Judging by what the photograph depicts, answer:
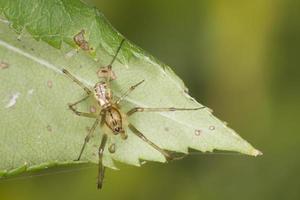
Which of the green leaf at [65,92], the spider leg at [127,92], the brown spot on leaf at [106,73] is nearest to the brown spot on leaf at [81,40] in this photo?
the green leaf at [65,92]

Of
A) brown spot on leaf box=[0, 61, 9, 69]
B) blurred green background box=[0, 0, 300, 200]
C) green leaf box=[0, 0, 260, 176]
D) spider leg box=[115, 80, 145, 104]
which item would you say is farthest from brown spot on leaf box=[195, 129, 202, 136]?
blurred green background box=[0, 0, 300, 200]

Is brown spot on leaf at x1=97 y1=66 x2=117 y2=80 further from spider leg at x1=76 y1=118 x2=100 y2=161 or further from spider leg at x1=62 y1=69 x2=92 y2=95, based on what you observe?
spider leg at x1=76 y1=118 x2=100 y2=161

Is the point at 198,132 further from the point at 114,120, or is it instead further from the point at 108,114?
the point at 108,114

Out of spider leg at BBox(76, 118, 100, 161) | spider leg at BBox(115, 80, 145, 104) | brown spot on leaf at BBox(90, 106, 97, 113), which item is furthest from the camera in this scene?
brown spot on leaf at BBox(90, 106, 97, 113)

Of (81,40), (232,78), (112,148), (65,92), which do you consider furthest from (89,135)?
(232,78)

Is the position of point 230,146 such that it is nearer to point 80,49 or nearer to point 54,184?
point 80,49

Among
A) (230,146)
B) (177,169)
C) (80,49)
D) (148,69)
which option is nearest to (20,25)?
(80,49)

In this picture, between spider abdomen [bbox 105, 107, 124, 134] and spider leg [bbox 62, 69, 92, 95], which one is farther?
spider abdomen [bbox 105, 107, 124, 134]
